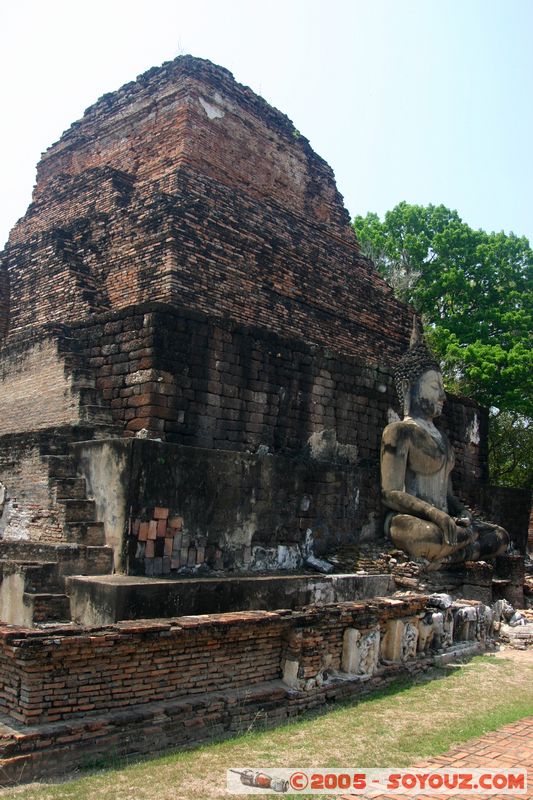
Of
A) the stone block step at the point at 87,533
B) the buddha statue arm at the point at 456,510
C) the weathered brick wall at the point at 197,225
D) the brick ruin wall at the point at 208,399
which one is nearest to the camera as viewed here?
the stone block step at the point at 87,533

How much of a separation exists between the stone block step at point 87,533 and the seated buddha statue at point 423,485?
4.46 metres

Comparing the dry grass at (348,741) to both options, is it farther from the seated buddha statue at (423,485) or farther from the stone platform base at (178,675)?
the seated buddha statue at (423,485)

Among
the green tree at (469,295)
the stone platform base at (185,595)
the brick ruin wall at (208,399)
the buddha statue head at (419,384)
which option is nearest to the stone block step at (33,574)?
the stone platform base at (185,595)

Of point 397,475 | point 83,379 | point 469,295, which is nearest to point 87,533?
point 83,379

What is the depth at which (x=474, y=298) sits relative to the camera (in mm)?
24031

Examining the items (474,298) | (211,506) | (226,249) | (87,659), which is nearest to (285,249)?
(226,249)

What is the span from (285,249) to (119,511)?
26.3 ft

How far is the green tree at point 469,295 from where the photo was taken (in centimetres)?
2134

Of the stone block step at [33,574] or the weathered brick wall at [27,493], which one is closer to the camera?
the stone block step at [33,574]

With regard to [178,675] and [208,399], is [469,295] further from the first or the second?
[178,675]

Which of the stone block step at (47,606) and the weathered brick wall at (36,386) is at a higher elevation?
the weathered brick wall at (36,386)

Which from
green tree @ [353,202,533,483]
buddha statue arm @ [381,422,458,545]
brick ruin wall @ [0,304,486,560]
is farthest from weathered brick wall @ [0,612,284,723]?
green tree @ [353,202,533,483]

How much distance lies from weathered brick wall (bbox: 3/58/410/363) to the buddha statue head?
2533 millimetres

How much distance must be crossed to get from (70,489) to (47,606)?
1.55m
